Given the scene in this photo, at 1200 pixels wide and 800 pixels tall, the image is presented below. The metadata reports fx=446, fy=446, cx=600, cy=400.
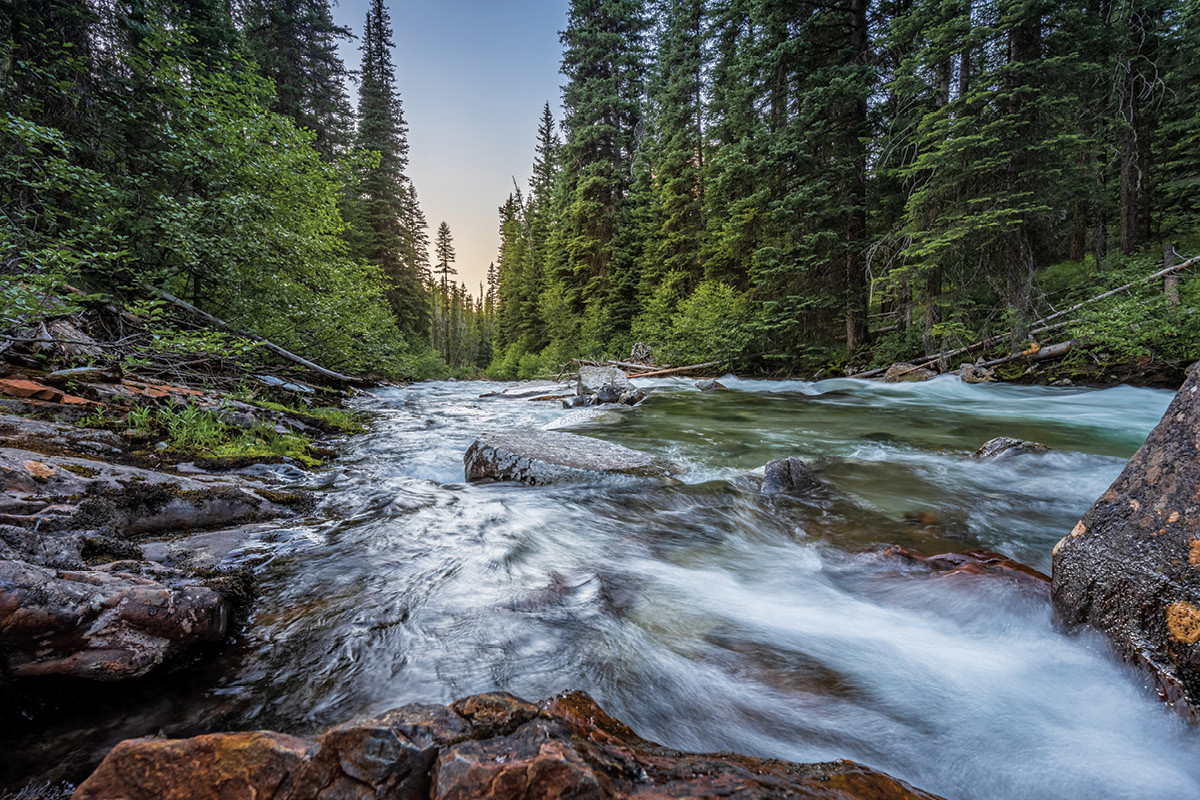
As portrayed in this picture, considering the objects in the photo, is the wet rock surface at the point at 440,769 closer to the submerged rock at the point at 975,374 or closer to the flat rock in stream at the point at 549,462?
the flat rock in stream at the point at 549,462

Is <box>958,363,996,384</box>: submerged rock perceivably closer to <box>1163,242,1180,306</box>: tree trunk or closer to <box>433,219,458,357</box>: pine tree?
<box>1163,242,1180,306</box>: tree trunk

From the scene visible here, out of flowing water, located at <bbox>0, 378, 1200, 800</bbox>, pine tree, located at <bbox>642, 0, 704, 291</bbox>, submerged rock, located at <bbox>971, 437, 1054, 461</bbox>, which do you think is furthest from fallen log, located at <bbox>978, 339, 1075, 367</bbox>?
pine tree, located at <bbox>642, 0, 704, 291</bbox>

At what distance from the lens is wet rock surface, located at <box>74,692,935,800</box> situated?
0.90m

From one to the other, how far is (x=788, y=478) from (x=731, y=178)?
11.9 meters

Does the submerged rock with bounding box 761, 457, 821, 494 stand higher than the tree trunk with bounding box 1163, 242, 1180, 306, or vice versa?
the tree trunk with bounding box 1163, 242, 1180, 306

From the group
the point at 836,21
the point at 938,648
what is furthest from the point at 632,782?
the point at 836,21

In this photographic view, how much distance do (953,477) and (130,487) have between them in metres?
6.39

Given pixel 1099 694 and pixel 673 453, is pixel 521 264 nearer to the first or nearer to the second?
pixel 673 453

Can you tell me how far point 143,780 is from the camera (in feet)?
2.90

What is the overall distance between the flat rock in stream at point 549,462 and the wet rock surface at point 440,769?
3169 millimetres

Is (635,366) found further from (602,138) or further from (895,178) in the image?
(602,138)

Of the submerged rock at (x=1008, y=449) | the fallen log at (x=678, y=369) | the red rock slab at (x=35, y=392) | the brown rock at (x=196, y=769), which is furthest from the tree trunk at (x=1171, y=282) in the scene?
the red rock slab at (x=35, y=392)

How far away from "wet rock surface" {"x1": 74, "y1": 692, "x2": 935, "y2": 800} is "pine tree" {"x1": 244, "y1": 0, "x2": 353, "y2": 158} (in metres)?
18.9

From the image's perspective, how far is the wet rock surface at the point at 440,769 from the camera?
90 centimetres
